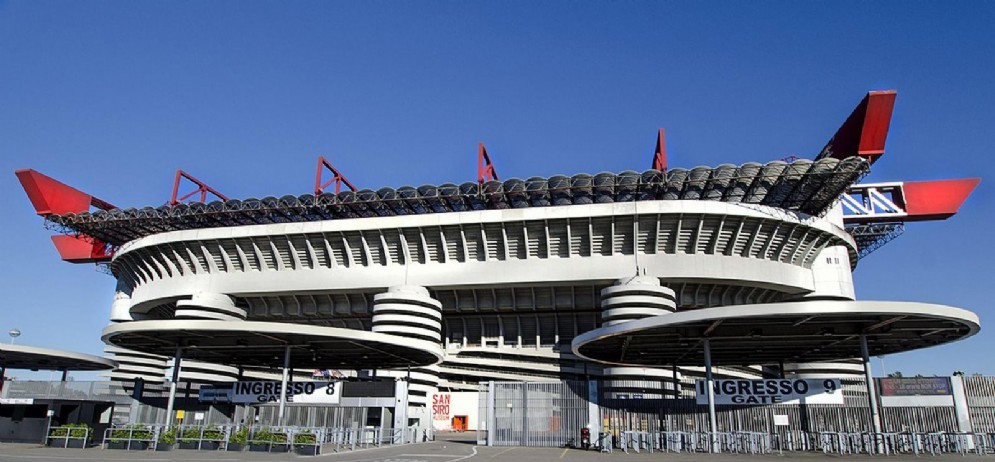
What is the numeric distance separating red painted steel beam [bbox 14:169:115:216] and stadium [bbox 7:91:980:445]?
20 cm

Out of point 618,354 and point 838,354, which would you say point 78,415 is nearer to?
point 618,354

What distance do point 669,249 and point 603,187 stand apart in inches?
290

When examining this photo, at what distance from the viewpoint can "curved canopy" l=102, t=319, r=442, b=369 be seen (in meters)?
29.2

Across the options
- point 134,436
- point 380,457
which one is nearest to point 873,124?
point 380,457

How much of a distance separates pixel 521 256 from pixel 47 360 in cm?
3510

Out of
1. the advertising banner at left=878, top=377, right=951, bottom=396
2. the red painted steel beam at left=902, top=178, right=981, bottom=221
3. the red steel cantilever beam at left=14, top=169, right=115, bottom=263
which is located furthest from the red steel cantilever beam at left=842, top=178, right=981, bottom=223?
the red steel cantilever beam at left=14, top=169, right=115, bottom=263

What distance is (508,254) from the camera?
52.5m

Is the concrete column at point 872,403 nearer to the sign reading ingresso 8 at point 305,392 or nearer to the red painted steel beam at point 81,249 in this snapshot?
the sign reading ingresso 8 at point 305,392

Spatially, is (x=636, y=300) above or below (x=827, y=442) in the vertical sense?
above

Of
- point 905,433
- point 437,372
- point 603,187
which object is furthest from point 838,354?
point 437,372

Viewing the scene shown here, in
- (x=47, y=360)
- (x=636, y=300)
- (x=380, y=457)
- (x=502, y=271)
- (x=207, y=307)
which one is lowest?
(x=380, y=457)

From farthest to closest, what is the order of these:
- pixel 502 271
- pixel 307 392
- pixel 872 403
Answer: pixel 502 271 < pixel 307 392 < pixel 872 403

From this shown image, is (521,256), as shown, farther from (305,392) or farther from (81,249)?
(81,249)

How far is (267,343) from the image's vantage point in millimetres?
33219
